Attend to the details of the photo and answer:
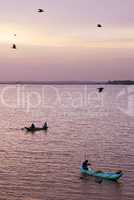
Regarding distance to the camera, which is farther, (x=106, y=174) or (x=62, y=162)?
(x=62, y=162)

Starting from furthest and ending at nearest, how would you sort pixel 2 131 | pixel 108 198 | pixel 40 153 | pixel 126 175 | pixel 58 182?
pixel 2 131, pixel 40 153, pixel 126 175, pixel 58 182, pixel 108 198

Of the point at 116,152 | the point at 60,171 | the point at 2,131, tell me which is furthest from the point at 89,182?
the point at 2,131

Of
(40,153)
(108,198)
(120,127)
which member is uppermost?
(120,127)

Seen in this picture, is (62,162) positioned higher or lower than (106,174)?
higher

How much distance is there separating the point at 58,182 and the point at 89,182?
2461 millimetres

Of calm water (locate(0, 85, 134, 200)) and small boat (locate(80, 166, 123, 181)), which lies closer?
calm water (locate(0, 85, 134, 200))

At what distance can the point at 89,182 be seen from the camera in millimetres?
37375

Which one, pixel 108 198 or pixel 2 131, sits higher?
pixel 2 131

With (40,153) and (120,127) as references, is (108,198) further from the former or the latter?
(120,127)

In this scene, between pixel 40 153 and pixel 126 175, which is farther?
pixel 40 153

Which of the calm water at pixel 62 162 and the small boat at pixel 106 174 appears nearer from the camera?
the calm water at pixel 62 162

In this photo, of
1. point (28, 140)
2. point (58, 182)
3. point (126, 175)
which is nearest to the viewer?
point (58, 182)

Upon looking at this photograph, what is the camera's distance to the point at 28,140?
2443 inches

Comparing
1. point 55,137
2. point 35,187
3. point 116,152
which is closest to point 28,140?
point 55,137
